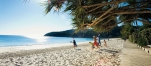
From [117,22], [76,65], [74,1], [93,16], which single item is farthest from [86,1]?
[76,65]

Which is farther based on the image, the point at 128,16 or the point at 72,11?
the point at 128,16

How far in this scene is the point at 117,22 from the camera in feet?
20.4

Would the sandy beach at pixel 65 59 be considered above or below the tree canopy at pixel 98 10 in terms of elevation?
below

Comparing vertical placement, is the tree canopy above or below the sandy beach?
above

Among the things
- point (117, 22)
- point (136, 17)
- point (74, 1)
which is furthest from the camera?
point (117, 22)

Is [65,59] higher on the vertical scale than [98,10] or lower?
lower

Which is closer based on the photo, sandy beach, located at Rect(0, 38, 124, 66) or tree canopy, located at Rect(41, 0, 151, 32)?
tree canopy, located at Rect(41, 0, 151, 32)

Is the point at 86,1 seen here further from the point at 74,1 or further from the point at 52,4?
the point at 52,4

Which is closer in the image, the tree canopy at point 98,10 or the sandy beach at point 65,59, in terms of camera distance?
the tree canopy at point 98,10

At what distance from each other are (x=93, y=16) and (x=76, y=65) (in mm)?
3951

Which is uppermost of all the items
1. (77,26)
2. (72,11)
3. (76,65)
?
(72,11)

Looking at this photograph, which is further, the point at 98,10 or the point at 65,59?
the point at 65,59

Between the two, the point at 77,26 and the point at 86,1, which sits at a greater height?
the point at 86,1

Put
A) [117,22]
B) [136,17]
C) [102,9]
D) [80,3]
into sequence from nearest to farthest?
[80,3] < [102,9] < [136,17] < [117,22]
